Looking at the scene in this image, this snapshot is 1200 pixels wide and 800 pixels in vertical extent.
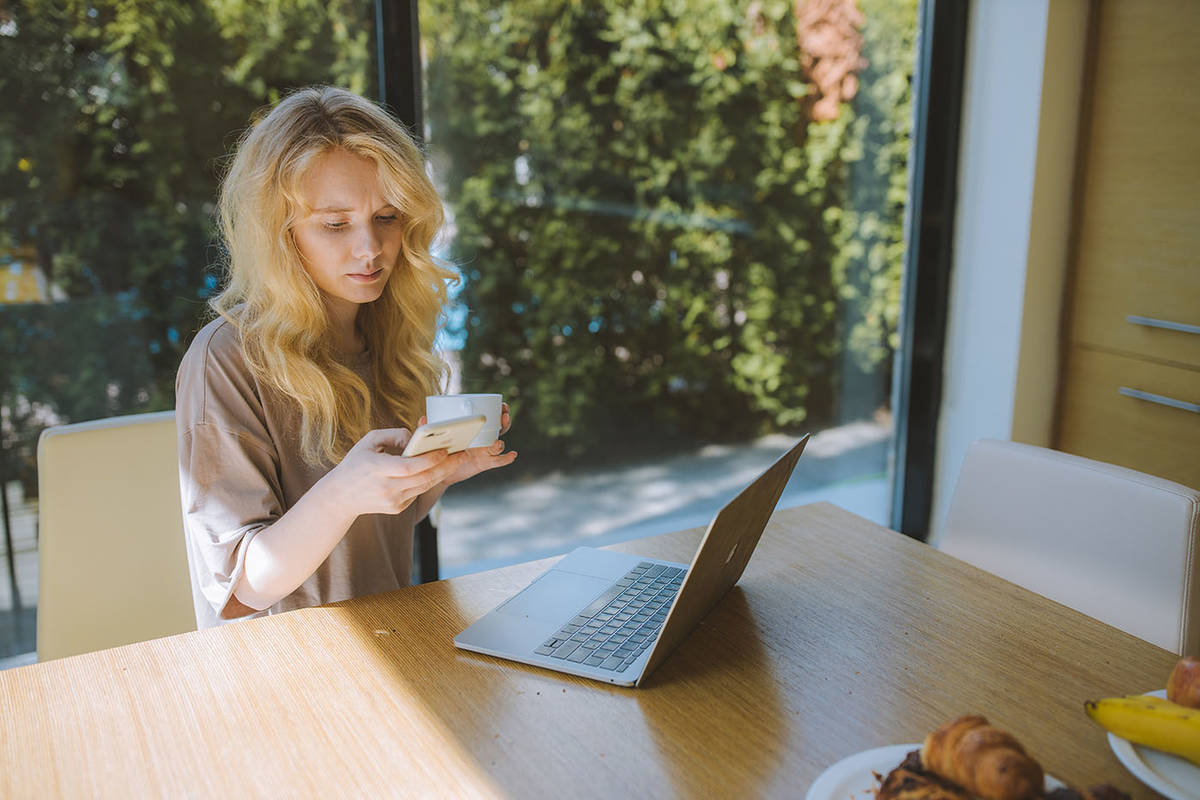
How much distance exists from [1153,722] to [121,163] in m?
1.96

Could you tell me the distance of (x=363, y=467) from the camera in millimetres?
1122

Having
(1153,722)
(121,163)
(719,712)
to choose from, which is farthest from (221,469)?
(1153,722)

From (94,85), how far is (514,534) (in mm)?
1413

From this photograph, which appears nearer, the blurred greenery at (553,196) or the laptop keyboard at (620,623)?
the laptop keyboard at (620,623)

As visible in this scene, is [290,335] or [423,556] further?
[423,556]

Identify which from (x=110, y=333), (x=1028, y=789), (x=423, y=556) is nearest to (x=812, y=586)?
(x=1028, y=789)

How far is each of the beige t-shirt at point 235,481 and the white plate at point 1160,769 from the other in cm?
98

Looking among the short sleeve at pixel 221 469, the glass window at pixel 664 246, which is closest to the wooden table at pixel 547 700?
the short sleeve at pixel 221 469

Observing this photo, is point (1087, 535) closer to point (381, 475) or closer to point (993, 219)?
point (381, 475)

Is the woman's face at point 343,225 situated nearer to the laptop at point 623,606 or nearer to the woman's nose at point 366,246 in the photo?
the woman's nose at point 366,246

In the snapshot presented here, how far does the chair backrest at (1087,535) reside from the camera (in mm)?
1278

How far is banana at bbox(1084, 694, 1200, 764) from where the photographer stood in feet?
2.68

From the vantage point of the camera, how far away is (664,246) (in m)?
2.65

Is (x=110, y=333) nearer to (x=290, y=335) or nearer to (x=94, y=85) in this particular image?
(x=94, y=85)
